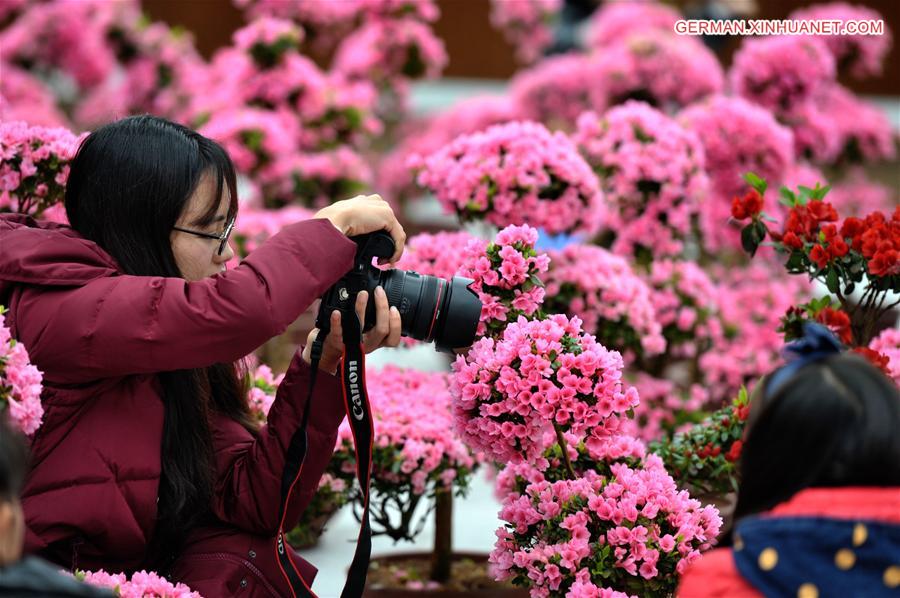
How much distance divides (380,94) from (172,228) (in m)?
3.65

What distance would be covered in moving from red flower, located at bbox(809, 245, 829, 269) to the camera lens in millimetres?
763

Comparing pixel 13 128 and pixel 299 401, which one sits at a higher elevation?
pixel 13 128

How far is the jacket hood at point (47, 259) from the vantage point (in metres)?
1.97

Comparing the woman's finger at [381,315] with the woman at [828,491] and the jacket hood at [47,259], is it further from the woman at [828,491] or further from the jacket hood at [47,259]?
the woman at [828,491]

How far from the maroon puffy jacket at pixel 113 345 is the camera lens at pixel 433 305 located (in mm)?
152

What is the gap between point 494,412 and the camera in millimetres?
2152

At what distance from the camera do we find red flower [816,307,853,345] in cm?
246

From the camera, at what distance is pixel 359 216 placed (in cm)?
208

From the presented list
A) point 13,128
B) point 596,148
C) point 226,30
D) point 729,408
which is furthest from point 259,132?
point 226,30

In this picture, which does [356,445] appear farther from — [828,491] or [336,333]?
[828,491]

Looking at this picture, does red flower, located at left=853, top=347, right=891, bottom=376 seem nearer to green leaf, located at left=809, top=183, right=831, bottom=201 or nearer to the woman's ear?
green leaf, located at left=809, top=183, right=831, bottom=201

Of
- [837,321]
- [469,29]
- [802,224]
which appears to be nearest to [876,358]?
[837,321]

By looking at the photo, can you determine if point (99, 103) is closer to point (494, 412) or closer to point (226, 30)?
point (226, 30)

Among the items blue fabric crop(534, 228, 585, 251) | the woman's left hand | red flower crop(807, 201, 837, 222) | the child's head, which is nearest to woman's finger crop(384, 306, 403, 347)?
the woman's left hand
